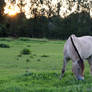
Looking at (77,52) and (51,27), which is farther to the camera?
(51,27)

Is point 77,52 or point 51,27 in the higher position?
point 77,52

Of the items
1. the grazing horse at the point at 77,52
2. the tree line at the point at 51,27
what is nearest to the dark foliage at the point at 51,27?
the tree line at the point at 51,27

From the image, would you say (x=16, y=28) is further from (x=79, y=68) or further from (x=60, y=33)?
(x=79, y=68)

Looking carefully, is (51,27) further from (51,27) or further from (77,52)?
(77,52)

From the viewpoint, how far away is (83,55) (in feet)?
25.4

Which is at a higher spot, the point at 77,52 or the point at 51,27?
the point at 77,52

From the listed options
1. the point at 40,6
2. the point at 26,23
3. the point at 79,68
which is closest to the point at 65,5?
the point at 40,6

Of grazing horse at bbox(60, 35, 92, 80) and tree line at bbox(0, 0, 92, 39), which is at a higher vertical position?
grazing horse at bbox(60, 35, 92, 80)

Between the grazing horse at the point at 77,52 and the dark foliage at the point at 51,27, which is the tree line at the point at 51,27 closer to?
the dark foliage at the point at 51,27

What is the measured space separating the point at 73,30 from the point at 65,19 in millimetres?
2720

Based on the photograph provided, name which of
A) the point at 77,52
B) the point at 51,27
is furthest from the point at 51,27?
the point at 77,52

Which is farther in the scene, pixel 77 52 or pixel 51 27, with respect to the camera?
pixel 51 27

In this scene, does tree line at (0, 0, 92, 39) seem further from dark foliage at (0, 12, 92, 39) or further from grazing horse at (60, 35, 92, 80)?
grazing horse at (60, 35, 92, 80)

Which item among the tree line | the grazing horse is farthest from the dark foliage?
the grazing horse
